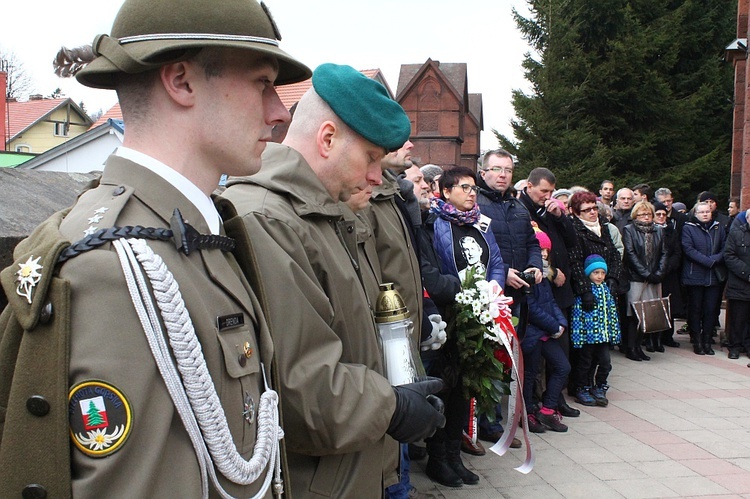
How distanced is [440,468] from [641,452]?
1.91 metres

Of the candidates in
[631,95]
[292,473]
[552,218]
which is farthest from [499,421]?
[631,95]

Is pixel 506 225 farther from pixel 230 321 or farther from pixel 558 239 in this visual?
pixel 230 321

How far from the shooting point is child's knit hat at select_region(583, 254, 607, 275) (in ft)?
25.0

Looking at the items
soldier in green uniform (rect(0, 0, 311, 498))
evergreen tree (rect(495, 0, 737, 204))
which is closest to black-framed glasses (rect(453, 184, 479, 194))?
soldier in green uniform (rect(0, 0, 311, 498))

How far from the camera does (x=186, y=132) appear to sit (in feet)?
4.69

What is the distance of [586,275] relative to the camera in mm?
7535

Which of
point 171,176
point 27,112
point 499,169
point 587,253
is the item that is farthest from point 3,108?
point 171,176

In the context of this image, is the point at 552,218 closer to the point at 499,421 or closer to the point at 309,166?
the point at 499,421

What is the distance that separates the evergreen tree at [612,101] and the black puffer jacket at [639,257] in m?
12.8

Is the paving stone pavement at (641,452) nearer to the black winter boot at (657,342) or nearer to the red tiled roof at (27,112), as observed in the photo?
the black winter boot at (657,342)

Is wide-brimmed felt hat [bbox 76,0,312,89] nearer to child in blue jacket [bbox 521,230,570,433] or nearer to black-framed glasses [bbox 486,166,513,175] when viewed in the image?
black-framed glasses [bbox 486,166,513,175]

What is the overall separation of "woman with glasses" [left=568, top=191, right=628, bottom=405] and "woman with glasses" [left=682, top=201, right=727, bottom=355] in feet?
8.53

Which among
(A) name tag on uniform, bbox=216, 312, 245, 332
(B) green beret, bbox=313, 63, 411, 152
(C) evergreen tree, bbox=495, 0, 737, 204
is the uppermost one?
(C) evergreen tree, bbox=495, 0, 737, 204

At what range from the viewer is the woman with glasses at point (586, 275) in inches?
293
